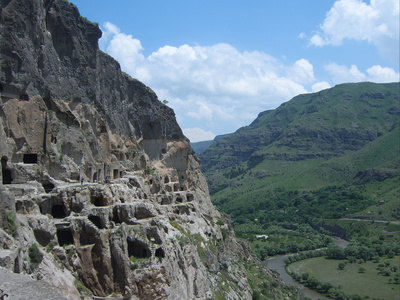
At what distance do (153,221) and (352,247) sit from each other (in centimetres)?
9516

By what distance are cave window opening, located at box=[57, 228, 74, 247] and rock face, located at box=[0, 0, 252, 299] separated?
0.07 metres

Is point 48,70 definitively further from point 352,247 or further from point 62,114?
point 352,247

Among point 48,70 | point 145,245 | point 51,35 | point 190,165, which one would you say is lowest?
point 145,245

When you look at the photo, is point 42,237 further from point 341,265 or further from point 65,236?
point 341,265

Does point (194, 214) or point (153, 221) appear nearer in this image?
point (153, 221)

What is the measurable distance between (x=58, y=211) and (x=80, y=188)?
2.40 meters

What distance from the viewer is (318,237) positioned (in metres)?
138

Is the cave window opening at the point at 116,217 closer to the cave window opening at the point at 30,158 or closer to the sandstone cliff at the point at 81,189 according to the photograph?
the sandstone cliff at the point at 81,189

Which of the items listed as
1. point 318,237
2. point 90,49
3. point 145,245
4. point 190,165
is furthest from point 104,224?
point 318,237

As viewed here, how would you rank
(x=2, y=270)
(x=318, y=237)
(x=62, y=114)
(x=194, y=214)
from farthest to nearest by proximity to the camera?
(x=318, y=237), (x=194, y=214), (x=62, y=114), (x=2, y=270)

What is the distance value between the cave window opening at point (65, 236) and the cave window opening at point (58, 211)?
7.46ft

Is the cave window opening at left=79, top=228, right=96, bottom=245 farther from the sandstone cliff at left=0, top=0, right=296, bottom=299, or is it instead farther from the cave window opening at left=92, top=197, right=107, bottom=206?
the cave window opening at left=92, top=197, right=107, bottom=206

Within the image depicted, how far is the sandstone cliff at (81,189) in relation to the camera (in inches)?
1129

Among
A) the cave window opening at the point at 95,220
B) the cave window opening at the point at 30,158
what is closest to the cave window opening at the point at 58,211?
the cave window opening at the point at 95,220
